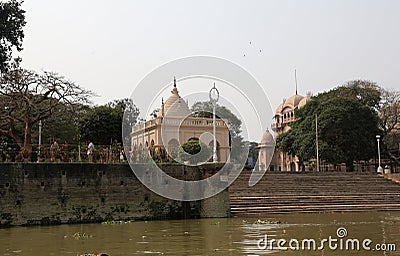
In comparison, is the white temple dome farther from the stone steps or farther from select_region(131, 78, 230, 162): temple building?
the stone steps

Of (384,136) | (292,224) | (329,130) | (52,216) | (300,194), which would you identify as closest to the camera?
(292,224)

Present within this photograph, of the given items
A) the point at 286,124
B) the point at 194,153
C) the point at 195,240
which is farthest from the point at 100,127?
the point at 286,124

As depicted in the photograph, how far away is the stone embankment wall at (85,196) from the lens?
66.5 feet

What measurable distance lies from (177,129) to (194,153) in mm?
6370

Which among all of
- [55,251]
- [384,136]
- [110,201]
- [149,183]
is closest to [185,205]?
[149,183]

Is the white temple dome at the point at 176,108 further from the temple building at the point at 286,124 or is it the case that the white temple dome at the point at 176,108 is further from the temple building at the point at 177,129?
the temple building at the point at 286,124

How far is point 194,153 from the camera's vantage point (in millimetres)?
27922

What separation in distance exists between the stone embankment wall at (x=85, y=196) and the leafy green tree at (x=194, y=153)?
2.73 metres

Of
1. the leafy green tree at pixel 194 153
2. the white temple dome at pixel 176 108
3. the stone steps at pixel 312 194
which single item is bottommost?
the stone steps at pixel 312 194

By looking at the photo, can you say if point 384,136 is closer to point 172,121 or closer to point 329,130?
point 329,130

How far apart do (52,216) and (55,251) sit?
31.4 ft

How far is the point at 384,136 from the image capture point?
157ft

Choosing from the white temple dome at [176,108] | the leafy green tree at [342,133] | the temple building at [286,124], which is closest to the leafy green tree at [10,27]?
the white temple dome at [176,108]

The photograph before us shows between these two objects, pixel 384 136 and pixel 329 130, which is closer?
pixel 329 130
